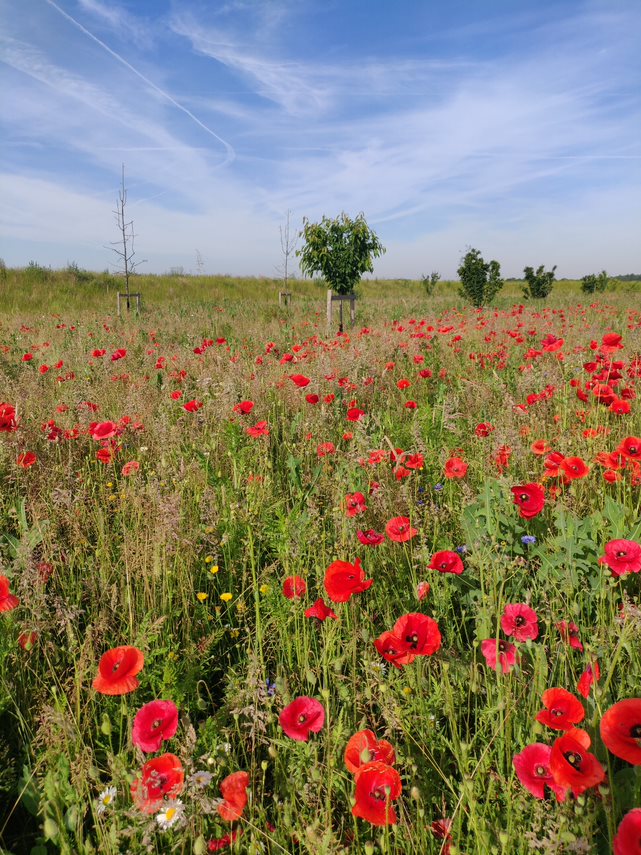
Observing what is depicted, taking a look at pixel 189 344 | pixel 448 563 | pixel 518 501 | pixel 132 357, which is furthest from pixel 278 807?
pixel 189 344

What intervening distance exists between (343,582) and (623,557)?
83cm

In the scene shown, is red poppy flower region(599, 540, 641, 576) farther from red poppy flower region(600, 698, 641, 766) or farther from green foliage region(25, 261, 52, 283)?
green foliage region(25, 261, 52, 283)

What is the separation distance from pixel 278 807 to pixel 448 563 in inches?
29.2

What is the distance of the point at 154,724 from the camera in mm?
1057

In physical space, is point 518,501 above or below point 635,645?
above

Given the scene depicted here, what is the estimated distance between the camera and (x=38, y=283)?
20.3 m

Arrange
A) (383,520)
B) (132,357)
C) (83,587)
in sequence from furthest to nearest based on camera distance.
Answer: (132,357), (383,520), (83,587)

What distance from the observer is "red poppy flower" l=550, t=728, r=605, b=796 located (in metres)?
0.85

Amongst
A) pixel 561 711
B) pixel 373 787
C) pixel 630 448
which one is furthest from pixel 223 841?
pixel 630 448

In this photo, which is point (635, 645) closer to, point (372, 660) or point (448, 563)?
point (448, 563)

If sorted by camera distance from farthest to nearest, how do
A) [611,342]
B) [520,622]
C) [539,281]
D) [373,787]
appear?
1. [539,281]
2. [611,342]
3. [520,622]
4. [373,787]

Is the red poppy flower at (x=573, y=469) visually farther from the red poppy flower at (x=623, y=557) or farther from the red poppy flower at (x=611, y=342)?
the red poppy flower at (x=611, y=342)

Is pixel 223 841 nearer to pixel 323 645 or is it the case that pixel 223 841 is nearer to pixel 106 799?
pixel 106 799

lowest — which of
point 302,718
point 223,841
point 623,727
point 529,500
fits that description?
point 223,841
